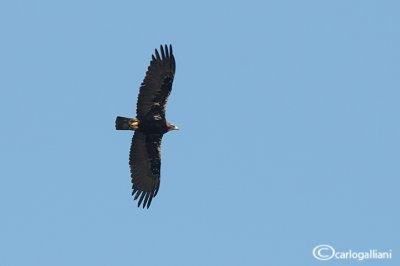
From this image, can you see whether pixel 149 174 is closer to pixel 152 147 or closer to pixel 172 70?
pixel 152 147

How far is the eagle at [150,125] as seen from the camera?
143 ft

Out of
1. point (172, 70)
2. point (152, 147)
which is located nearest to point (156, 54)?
point (172, 70)

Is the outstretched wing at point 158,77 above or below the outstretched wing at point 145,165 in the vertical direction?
above

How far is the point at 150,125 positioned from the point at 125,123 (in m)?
1.12

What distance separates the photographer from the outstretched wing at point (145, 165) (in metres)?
45.3

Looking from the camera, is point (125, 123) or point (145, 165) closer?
point (125, 123)

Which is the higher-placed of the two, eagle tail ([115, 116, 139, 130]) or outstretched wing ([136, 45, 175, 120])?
outstretched wing ([136, 45, 175, 120])

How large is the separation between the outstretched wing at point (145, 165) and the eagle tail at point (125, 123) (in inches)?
41.4

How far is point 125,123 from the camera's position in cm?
4400

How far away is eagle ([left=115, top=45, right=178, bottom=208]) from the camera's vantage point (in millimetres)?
43562

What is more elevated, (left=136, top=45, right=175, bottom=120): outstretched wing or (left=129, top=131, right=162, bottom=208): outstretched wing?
(left=136, top=45, right=175, bottom=120): outstretched wing

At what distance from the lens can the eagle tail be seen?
43.9 metres

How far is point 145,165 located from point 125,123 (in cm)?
250

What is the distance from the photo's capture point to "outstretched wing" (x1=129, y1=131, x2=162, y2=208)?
45.3m
